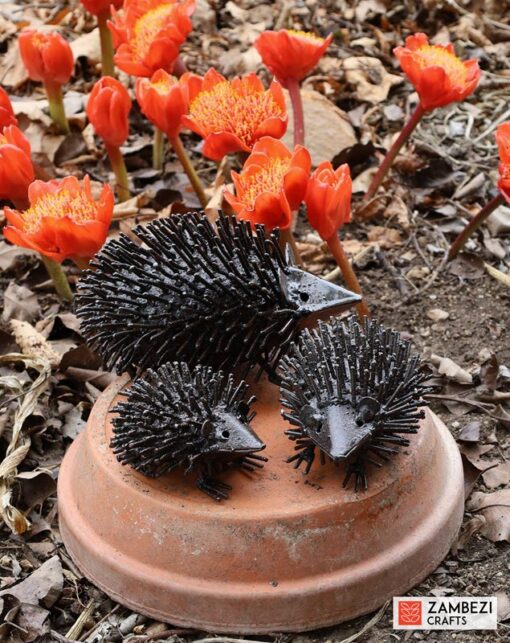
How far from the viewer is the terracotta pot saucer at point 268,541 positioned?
5.67ft

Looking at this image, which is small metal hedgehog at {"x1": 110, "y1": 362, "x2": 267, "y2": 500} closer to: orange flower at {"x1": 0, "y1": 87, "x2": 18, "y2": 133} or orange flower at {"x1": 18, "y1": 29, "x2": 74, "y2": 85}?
orange flower at {"x1": 0, "y1": 87, "x2": 18, "y2": 133}

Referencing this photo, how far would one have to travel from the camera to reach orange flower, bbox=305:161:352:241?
2.17 metres

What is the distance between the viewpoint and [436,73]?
251cm

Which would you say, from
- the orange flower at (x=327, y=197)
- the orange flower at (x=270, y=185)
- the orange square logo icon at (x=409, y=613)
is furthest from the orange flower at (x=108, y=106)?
the orange square logo icon at (x=409, y=613)

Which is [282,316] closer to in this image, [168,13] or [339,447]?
[339,447]

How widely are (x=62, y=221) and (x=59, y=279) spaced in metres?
0.68

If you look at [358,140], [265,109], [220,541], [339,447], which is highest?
[265,109]

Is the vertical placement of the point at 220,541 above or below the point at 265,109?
below

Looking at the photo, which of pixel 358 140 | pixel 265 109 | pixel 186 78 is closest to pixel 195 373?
pixel 265 109

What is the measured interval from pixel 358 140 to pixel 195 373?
6.70 ft

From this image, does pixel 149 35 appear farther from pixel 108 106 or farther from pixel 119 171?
pixel 119 171

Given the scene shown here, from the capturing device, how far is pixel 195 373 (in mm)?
1788

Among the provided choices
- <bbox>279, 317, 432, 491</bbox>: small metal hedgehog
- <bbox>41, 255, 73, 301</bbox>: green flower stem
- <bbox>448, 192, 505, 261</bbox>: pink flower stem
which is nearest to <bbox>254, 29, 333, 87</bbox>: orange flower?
<bbox>448, 192, 505, 261</bbox>: pink flower stem

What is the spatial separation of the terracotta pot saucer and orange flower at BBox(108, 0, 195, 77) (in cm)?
141
